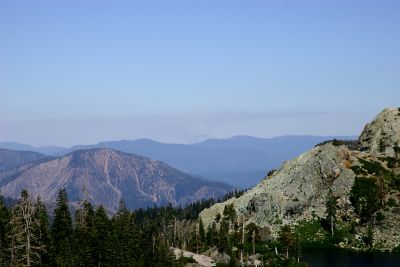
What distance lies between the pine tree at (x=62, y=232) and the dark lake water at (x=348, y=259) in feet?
225

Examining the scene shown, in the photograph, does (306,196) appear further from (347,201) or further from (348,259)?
(348,259)

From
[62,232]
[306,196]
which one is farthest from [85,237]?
[306,196]

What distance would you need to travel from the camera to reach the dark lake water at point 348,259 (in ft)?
461

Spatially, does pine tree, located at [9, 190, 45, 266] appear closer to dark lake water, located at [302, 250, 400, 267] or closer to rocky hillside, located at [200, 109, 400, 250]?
dark lake water, located at [302, 250, 400, 267]

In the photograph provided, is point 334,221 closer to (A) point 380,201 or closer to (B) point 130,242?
(A) point 380,201

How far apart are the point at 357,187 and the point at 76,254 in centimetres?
11334

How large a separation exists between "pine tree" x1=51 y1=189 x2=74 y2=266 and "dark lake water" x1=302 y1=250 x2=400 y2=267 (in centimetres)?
6857

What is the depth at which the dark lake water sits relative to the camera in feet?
461

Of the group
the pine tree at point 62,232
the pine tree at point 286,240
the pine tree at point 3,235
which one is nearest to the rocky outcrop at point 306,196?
the pine tree at point 286,240

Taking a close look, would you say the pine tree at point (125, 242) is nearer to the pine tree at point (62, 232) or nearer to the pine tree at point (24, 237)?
the pine tree at point (62, 232)

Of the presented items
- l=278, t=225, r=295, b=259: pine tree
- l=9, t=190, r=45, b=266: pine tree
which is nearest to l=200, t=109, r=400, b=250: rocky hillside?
l=278, t=225, r=295, b=259: pine tree

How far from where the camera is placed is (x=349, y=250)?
533 feet

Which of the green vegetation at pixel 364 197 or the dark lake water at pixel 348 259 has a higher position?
the green vegetation at pixel 364 197

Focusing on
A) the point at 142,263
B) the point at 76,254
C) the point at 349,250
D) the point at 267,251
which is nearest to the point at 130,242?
the point at 142,263
